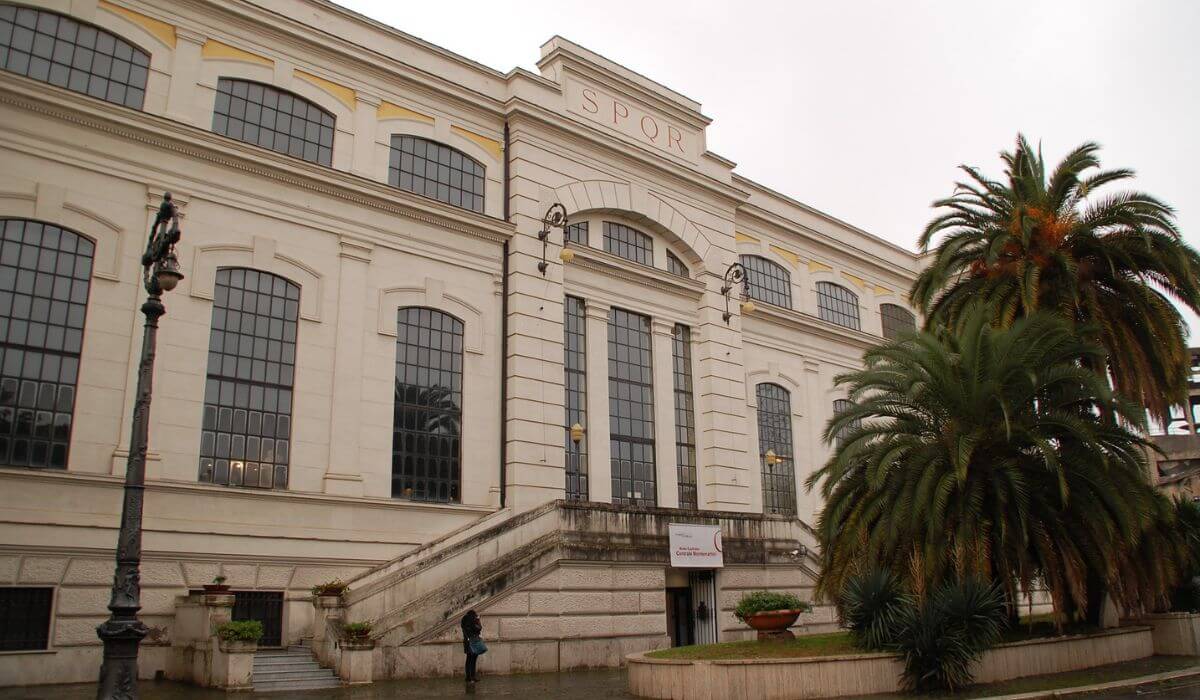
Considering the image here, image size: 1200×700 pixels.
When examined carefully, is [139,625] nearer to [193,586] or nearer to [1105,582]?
[193,586]

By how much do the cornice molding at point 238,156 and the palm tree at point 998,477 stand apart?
12372mm

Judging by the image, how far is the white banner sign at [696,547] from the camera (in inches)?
979

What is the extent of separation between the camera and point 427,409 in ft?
84.1

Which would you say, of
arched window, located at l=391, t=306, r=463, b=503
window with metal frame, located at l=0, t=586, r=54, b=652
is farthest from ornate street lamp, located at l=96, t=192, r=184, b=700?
Answer: arched window, located at l=391, t=306, r=463, b=503

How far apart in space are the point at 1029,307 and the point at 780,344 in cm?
1441

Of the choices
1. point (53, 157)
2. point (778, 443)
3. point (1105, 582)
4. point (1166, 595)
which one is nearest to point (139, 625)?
point (53, 157)

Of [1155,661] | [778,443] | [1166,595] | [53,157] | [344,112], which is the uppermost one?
[344,112]

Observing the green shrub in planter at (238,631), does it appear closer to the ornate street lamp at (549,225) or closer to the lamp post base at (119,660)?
the lamp post base at (119,660)

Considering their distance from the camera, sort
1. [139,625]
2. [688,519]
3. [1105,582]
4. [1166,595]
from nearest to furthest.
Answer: [139,625] < [1105,582] < [1166,595] < [688,519]

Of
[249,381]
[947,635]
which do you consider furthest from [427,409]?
[947,635]

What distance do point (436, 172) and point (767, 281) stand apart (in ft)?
52.5

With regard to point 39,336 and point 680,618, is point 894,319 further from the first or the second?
point 39,336

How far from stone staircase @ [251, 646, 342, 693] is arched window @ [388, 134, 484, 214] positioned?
1319 cm

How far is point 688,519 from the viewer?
84.3ft
